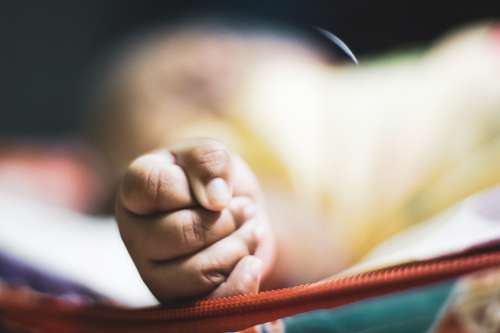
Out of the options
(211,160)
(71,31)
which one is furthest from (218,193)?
(71,31)

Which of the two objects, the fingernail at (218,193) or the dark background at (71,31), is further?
the dark background at (71,31)

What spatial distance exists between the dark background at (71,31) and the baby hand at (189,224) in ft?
1.83

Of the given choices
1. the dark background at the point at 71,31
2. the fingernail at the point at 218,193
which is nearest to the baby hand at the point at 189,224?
the fingernail at the point at 218,193

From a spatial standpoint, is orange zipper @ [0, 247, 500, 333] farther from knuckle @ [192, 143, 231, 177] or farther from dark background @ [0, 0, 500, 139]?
dark background @ [0, 0, 500, 139]

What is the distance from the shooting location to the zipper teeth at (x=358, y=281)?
329 mm

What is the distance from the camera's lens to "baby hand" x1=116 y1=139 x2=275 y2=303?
32cm

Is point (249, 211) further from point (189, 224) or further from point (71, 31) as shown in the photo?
point (71, 31)

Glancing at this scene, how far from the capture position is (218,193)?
320mm

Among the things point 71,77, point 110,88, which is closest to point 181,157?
point 110,88

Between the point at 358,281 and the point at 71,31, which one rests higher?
the point at 71,31

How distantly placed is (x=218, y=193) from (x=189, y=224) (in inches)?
0.8

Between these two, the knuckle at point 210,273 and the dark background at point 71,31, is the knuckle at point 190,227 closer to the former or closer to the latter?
the knuckle at point 210,273

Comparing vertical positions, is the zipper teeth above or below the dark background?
below

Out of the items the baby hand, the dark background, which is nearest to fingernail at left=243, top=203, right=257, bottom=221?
the baby hand
